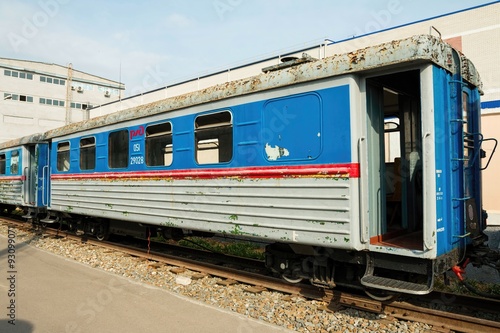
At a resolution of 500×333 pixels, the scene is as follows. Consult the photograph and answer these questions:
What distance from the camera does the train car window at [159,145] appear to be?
6.77m

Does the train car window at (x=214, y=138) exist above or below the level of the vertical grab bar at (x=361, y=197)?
above

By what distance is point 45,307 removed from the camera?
5.19 m

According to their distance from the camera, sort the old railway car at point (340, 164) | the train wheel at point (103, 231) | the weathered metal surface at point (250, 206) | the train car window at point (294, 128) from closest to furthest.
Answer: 1. the old railway car at point (340, 164)
2. the weathered metal surface at point (250, 206)
3. the train car window at point (294, 128)
4. the train wheel at point (103, 231)

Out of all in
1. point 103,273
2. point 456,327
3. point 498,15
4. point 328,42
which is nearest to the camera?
point 456,327

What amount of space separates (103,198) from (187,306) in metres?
4.26

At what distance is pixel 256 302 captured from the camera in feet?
17.5

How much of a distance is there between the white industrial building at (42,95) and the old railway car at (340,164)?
112 feet

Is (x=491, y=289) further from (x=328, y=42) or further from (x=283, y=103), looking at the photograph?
(x=328, y=42)

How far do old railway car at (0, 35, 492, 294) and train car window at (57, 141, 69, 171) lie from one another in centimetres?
415

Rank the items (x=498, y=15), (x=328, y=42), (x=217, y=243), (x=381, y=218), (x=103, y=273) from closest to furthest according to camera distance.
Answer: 1. (x=381, y=218)
2. (x=103, y=273)
3. (x=217, y=243)
4. (x=498, y=15)
5. (x=328, y=42)

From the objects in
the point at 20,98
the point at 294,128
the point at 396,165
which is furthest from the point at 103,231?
the point at 20,98

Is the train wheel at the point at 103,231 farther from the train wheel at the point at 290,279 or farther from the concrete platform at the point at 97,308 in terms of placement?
the train wheel at the point at 290,279

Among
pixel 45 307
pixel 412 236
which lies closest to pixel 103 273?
pixel 45 307

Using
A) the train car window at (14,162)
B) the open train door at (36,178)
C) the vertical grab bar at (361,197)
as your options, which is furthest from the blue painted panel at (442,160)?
the train car window at (14,162)
